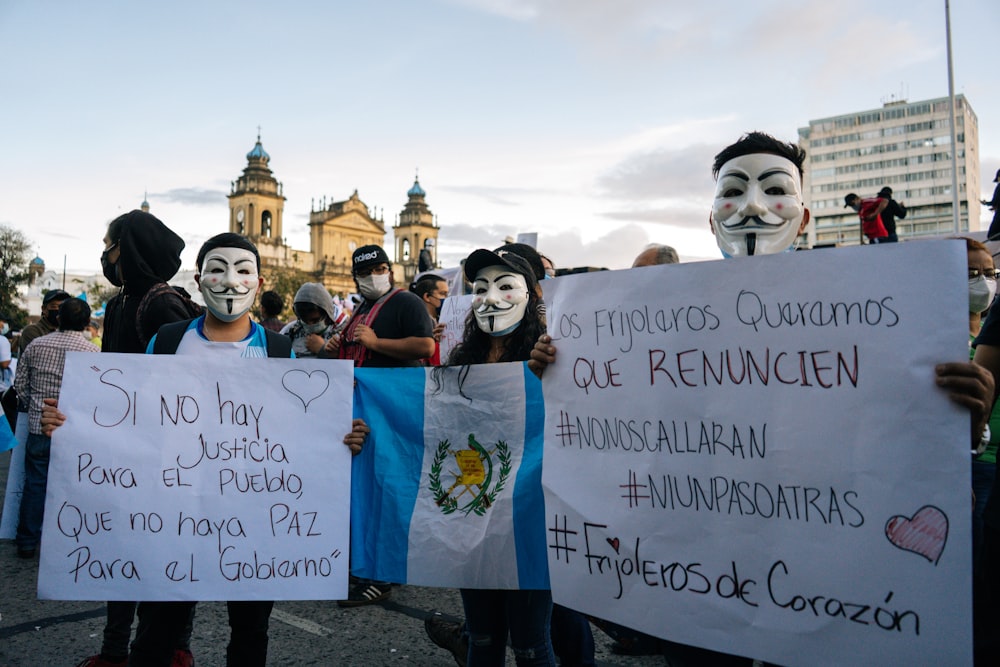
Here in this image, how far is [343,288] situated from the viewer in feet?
264

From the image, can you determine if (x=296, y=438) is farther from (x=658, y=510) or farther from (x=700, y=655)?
(x=700, y=655)

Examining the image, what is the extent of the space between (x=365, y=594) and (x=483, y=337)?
224 centimetres

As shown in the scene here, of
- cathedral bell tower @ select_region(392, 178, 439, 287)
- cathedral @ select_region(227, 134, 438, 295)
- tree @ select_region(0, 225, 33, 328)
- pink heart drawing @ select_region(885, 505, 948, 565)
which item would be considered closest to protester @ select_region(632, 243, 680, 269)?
pink heart drawing @ select_region(885, 505, 948, 565)

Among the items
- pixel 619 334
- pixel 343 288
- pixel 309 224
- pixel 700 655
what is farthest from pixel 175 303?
pixel 309 224

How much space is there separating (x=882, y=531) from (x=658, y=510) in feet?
1.91

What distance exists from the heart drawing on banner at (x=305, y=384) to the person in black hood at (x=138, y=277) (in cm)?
83

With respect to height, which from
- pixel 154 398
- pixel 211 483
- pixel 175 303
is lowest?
pixel 211 483

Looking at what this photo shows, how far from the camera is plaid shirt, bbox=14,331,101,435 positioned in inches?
221

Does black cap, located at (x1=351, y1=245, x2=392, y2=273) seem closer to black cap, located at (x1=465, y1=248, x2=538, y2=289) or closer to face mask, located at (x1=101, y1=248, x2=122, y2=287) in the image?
face mask, located at (x1=101, y1=248, x2=122, y2=287)

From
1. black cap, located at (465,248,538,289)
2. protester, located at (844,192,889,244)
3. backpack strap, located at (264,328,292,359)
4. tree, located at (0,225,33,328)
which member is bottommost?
backpack strap, located at (264,328,292,359)

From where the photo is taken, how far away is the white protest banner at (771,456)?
1.75 metres

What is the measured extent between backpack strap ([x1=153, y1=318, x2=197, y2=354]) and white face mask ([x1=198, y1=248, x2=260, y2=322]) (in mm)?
143

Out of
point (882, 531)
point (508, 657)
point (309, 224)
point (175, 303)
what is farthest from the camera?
point (309, 224)

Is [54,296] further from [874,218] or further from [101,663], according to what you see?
[874,218]
